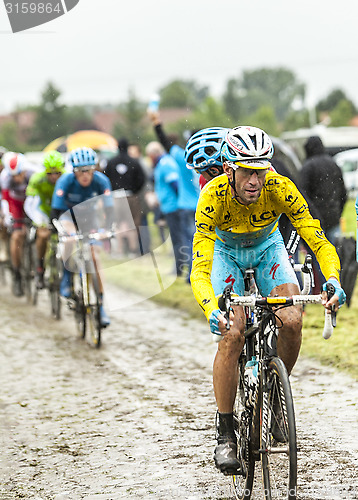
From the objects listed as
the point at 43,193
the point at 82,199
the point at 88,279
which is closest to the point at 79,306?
the point at 88,279

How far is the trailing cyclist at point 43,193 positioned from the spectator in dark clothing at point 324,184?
3265 mm

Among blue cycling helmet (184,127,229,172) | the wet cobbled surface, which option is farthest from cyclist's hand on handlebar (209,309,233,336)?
blue cycling helmet (184,127,229,172)

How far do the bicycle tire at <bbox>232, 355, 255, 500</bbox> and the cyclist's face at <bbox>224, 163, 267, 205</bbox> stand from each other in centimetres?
91

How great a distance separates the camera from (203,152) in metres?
5.72

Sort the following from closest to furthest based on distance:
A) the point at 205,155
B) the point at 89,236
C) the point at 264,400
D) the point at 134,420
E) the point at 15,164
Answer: the point at 264,400
the point at 205,155
the point at 134,420
the point at 89,236
the point at 15,164

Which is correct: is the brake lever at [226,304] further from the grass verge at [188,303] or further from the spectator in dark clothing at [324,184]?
the spectator in dark clothing at [324,184]

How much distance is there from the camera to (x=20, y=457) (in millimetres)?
5754

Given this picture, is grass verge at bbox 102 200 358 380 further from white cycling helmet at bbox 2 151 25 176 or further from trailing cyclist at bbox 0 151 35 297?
white cycling helmet at bbox 2 151 25 176

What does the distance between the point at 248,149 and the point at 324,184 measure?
585 centimetres

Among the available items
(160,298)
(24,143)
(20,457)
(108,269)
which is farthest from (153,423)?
(24,143)

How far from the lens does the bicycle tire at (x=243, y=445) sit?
14.5ft

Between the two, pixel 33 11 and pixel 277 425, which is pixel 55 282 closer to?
pixel 33 11

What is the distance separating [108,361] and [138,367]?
0.49 m

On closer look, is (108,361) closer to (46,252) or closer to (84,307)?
(84,307)
